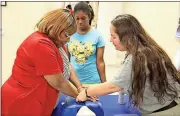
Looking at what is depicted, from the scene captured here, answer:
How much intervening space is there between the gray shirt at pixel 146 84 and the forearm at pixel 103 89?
31 millimetres

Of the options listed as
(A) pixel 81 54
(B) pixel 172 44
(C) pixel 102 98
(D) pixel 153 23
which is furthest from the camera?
(D) pixel 153 23

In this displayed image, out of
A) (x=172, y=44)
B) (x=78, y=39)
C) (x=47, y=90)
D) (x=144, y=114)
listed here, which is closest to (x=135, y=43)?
(x=144, y=114)

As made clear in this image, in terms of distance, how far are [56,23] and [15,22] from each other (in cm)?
235

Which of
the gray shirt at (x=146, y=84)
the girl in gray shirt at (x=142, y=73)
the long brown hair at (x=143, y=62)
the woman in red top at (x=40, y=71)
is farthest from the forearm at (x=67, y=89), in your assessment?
the long brown hair at (x=143, y=62)

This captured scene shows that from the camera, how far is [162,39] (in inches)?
112

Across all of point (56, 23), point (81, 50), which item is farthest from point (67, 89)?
point (81, 50)

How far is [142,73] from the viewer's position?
1204mm

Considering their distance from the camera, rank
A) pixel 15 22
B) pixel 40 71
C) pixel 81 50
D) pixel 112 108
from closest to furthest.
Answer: pixel 40 71 < pixel 112 108 < pixel 81 50 < pixel 15 22

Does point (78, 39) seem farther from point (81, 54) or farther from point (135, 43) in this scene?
point (135, 43)

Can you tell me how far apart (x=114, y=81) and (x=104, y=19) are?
2.85 meters

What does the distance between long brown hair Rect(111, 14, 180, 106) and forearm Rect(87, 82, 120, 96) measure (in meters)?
0.10

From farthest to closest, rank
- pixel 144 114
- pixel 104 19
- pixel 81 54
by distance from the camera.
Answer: pixel 104 19 < pixel 81 54 < pixel 144 114

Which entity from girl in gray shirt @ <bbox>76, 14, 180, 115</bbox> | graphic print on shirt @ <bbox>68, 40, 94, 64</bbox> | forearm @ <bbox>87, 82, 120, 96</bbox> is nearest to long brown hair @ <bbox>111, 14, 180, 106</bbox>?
girl in gray shirt @ <bbox>76, 14, 180, 115</bbox>

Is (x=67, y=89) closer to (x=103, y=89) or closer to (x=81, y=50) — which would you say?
(x=103, y=89)
